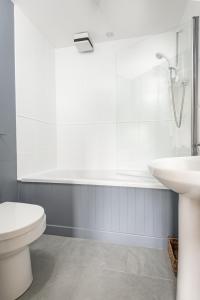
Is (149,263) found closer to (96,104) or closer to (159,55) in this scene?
(96,104)

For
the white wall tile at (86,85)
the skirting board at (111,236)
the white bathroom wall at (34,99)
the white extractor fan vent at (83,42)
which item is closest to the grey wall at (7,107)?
the white bathroom wall at (34,99)

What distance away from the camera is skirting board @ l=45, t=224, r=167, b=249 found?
152cm

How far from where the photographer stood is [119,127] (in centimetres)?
237

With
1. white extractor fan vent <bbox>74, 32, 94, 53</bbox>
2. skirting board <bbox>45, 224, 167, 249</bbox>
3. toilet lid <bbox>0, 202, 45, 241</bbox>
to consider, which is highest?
white extractor fan vent <bbox>74, 32, 94, 53</bbox>

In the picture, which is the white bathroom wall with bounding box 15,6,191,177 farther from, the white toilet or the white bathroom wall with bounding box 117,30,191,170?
the white toilet

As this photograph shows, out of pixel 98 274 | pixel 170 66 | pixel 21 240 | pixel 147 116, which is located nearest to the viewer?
pixel 21 240

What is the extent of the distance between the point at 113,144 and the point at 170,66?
110 cm

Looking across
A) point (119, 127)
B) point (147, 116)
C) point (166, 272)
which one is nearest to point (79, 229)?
point (166, 272)

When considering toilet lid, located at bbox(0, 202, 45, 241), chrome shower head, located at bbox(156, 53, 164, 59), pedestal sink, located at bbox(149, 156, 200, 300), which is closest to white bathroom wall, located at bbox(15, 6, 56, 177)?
toilet lid, located at bbox(0, 202, 45, 241)

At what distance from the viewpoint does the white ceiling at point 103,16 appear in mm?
1721

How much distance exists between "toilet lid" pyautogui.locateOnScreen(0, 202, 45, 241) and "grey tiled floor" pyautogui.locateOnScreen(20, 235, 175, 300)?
17.0 inches

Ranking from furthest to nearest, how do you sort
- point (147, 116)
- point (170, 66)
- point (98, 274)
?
point (147, 116) < point (170, 66) < point (98, 274)

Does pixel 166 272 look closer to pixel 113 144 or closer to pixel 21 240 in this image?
pixel 21 240

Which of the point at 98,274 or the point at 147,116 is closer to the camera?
the point at 98,274
